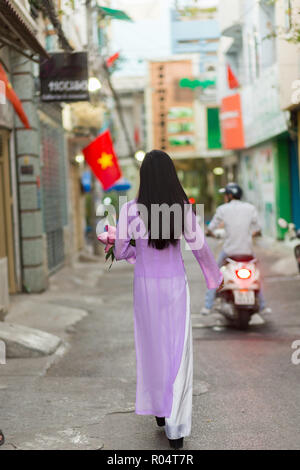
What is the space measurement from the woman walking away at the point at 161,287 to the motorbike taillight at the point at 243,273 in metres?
3.93

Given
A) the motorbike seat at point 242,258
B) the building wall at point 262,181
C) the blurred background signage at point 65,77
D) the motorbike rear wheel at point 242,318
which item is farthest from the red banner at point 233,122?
the motorbike rear wheel at point 242,318

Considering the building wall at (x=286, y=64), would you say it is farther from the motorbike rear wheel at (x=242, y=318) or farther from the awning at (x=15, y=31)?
the motorbike rear wheel at (x=242, y=318)

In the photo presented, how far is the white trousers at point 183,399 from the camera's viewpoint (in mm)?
4547

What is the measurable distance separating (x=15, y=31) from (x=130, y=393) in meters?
4.70

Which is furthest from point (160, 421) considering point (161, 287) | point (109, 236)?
point (109, 236)

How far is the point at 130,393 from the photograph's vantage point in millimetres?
5992

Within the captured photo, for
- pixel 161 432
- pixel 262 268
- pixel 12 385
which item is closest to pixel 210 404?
pixel 161 432

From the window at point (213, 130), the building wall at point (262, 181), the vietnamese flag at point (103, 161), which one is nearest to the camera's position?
the vietnamese flag at point (103, 161)

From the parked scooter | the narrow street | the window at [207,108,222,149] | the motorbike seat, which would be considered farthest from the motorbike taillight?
the window at [207,108,222,149]

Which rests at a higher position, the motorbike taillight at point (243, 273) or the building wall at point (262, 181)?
the building wall at point (262, 181)

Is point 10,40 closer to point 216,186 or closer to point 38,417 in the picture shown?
point 38,417

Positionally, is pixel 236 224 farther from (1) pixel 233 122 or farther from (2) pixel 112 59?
(1) pixel 233 122

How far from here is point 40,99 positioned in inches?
493

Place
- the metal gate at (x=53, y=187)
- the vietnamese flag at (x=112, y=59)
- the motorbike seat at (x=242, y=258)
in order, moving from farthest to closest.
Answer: the vietnamese flag at (x=112, y=59)
the metal gate at (x=53, y=187)
the motorbike seat at (x=242, y=258)
